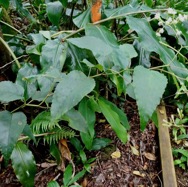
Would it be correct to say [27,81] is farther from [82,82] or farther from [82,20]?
[82,20]

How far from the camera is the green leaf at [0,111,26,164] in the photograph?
3.06 feet

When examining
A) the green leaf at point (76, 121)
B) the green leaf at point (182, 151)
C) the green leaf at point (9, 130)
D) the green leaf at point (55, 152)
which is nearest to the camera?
the green leaf at point (9, 130)

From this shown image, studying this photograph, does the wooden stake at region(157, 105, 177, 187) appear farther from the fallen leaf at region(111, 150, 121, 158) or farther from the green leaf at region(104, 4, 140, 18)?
the green leaf at region(104, 4, 140, 18)

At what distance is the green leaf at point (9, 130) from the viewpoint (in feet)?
3.06

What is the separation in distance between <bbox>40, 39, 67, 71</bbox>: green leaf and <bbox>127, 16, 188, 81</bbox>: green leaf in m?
0.29

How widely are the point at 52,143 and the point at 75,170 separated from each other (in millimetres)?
175

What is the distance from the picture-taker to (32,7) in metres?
2.00

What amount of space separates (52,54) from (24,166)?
456 mm

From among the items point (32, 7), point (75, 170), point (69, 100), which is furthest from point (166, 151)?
point (32, 7)

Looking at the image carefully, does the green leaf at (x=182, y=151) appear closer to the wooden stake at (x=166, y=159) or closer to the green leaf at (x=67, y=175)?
the wooden stake at (x=166, y=159)

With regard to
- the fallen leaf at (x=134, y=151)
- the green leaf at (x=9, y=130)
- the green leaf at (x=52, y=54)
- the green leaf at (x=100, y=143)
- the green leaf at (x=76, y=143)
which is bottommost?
the fallen leaf at (x=134, y=151)

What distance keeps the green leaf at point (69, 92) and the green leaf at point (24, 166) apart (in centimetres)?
35

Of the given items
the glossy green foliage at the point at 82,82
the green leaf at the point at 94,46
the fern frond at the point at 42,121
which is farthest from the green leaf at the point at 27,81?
the green leaf at the point at 94,46

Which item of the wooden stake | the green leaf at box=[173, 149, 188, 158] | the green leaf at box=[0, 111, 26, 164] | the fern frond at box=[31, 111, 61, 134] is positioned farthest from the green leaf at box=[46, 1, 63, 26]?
the green leaf at box=[173, 149, 188, 158]
